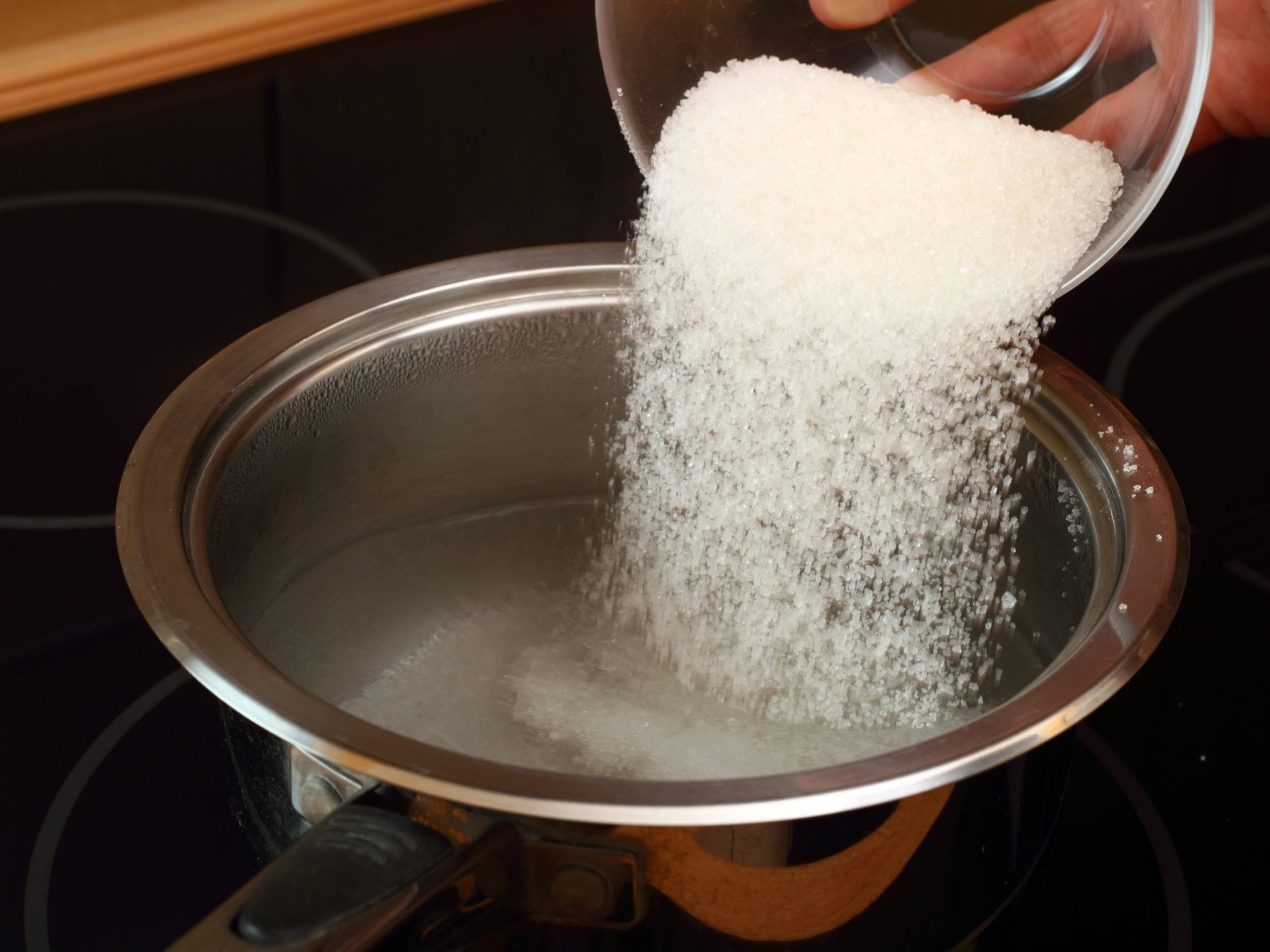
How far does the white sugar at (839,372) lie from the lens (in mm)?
637

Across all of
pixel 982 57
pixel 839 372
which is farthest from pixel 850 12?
pixel 839 372

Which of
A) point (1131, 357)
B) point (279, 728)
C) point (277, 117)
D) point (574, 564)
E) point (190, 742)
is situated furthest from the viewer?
point (277, 117)

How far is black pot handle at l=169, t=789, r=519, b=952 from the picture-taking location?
1.21ft

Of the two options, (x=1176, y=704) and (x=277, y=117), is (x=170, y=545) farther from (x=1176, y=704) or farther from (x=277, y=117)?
(x=277, y=117)

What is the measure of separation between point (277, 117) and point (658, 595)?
1.85 ft

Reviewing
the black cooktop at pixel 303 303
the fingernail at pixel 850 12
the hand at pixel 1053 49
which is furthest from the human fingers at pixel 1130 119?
the black cooktop at pixel 303 303

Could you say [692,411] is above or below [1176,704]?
above

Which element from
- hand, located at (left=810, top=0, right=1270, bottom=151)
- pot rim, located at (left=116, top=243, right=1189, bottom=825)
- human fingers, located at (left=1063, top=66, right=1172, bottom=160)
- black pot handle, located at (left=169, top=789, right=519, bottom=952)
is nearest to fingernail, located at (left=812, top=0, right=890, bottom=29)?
hand, located at (left=810, top=0, right=1270, bottom=151)

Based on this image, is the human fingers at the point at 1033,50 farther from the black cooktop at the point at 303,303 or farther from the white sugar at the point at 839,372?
the black cooktop at the point at 303,303

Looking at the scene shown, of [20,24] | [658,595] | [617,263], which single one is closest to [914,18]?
[617,263]

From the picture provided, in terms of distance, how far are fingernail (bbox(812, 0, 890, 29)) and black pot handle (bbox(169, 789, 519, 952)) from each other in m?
0.52

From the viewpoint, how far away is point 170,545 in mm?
498

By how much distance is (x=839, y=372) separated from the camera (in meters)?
0.65

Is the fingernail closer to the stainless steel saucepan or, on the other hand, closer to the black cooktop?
the stainless steel saucepan
